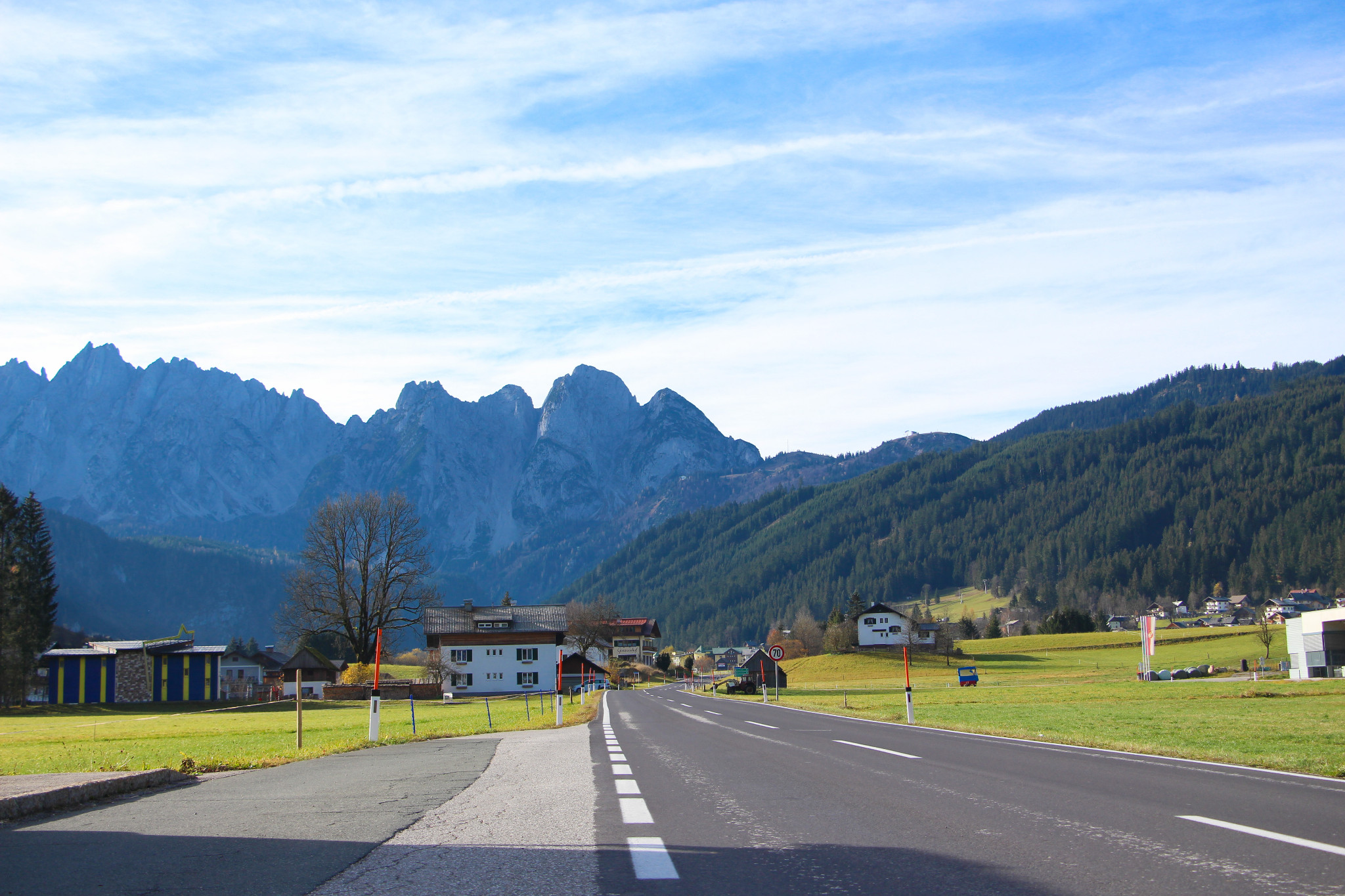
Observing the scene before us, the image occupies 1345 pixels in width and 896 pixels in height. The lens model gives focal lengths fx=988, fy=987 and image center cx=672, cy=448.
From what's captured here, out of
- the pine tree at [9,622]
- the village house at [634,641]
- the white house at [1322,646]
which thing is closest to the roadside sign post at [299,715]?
the pine tree at [9,622]

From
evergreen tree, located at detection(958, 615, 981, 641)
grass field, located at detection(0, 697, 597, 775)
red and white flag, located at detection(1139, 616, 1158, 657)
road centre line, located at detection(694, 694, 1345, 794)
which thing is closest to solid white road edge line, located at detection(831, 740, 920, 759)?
road centre line, located at detection(694, 694, 1345, 794)

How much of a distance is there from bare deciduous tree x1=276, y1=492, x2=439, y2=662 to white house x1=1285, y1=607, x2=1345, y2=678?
5599cm

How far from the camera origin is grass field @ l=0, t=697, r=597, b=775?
16.2 meters

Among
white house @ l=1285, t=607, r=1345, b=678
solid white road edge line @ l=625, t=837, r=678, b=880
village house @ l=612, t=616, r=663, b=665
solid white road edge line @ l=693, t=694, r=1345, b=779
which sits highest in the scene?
solid white road edge line @ l=625, t=837, r=678, b=880

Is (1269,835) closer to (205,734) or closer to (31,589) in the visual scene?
(205,734)

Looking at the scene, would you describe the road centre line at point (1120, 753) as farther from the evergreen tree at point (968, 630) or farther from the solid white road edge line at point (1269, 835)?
the evergreen tree at point (968, 630)

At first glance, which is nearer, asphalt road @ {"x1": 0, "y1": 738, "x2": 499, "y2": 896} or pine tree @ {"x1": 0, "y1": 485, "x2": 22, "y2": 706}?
asphalt road @ {"x1": 0, "y1": 738, "x2": 499, "y2": 896}

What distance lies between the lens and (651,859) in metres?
6.14

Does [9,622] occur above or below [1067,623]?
→ above

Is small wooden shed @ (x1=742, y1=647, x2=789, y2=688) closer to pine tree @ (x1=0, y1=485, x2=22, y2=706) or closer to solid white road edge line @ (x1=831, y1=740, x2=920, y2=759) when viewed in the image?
→ pine tree @ (x1=0, y1=485, x2=22, y2=706)

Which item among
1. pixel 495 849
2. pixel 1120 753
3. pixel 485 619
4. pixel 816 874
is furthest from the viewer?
pixel 485 619

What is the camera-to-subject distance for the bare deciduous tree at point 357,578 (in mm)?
65500

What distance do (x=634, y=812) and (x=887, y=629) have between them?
128718 mm

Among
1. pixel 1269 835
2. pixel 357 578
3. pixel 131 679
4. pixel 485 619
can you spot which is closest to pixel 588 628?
pixel 485 619
